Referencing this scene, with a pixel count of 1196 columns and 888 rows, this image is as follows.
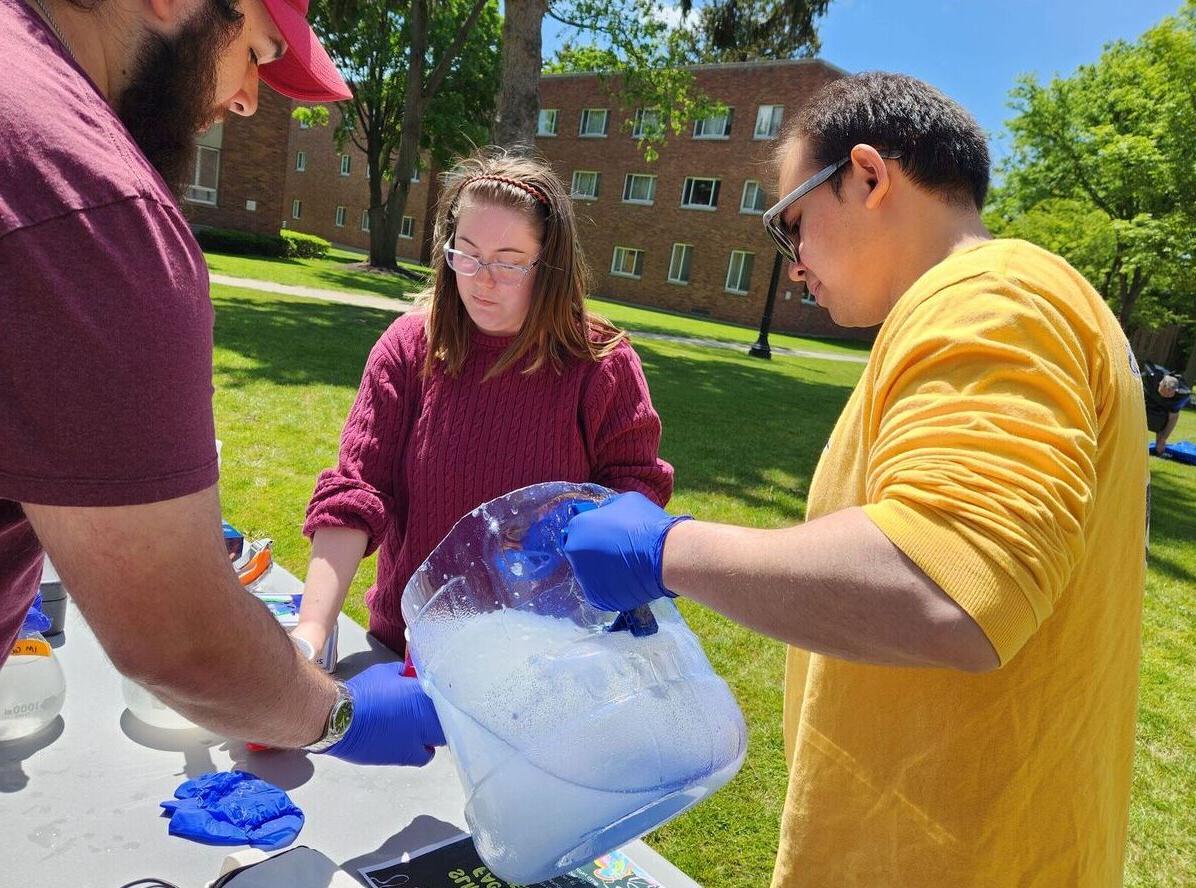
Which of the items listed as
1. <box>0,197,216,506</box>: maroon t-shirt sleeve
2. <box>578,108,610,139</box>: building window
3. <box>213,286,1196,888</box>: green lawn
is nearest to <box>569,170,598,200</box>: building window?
<box>578,108,610,139</box>: building window

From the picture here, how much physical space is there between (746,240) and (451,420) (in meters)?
26.4

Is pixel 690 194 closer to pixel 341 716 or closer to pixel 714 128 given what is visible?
pixel 714 128

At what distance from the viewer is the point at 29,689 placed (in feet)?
4.84

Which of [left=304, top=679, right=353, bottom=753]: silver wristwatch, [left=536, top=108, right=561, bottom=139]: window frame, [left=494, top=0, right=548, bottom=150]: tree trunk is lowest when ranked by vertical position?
[left=304, top=679, right=353, bottom=753]: silver wristwatch

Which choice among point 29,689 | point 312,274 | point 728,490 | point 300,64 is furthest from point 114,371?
point 312,274

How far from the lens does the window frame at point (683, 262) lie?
28.7m

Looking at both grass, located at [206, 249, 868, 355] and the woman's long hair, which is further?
grass, located at [206, 249, 868, 355]

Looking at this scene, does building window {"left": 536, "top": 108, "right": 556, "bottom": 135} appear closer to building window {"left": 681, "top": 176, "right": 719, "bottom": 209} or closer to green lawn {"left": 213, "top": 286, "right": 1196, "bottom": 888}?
building window {"left": 681, "top": 176, "right": 719, "bottom": 209}

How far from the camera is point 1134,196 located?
72.1 feet

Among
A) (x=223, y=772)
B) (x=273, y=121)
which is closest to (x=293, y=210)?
(x=273, y=121)

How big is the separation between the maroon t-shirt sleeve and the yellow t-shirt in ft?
1.98

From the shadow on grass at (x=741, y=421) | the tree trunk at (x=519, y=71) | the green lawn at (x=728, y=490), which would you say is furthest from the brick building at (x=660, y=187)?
the tree trunk at (x=519, y=71)

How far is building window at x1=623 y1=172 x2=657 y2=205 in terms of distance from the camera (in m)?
29.4

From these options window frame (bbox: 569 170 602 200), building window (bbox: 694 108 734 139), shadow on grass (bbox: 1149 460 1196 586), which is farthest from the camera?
window frame (bbox: 569 170 602 200)
